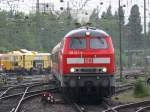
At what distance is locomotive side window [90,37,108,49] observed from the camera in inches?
814

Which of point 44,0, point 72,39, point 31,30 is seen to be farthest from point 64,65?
point 31,30

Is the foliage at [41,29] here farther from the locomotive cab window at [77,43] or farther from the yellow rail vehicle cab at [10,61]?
the locomotive cab window at [77,43]

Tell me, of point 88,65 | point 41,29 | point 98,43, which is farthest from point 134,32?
point 88,65

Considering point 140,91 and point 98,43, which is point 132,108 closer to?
point 98,43

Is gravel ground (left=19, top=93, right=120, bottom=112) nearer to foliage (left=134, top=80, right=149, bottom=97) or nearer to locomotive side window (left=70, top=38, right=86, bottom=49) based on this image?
locomotive side window (left=70, top=38, right=86, bottom=49)

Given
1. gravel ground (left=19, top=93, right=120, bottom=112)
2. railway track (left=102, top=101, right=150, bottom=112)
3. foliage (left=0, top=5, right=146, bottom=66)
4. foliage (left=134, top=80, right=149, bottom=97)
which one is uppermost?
foliage (left=0, top=5, right=146, bottom=66)

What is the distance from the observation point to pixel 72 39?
821 inches

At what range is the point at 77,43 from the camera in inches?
820

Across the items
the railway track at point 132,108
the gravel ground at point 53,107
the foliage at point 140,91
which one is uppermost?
the foliage at point 140,91

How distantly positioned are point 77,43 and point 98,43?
813 millimetres

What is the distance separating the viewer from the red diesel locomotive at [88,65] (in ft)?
65.6

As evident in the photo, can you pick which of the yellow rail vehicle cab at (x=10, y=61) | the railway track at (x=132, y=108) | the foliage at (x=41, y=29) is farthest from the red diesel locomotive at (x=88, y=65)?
the foliage at (x=41, y=29)

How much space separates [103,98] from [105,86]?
2258 millimetres

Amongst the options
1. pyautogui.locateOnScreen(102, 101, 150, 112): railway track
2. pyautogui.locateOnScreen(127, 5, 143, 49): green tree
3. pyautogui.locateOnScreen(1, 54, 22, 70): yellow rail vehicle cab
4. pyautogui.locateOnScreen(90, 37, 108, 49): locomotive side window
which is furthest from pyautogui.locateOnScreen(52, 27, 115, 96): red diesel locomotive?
pyautogui.locateOnScreen(127, 5, 143, 49): green tree
